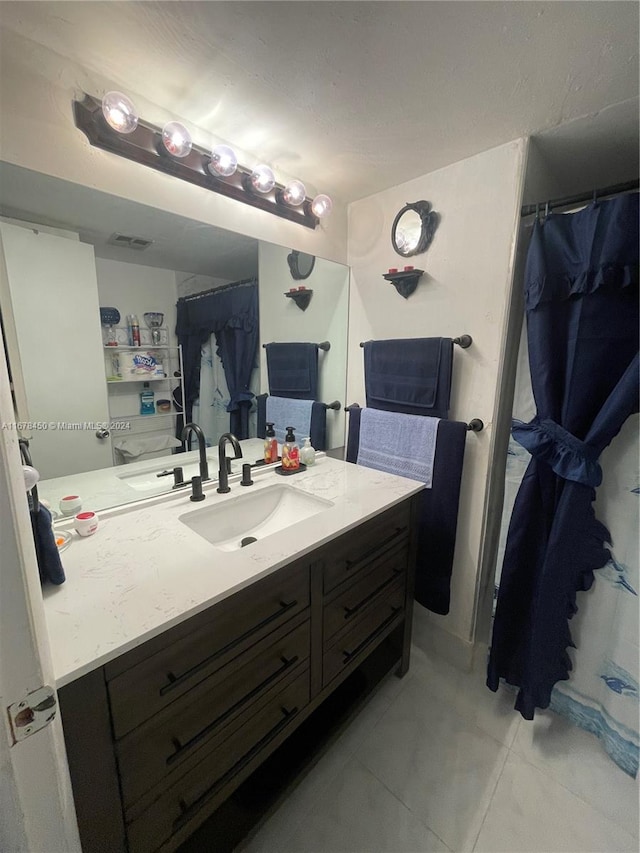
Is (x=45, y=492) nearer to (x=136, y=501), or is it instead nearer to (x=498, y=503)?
(x=136, y=501)

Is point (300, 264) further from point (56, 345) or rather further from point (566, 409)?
point (566, 409)

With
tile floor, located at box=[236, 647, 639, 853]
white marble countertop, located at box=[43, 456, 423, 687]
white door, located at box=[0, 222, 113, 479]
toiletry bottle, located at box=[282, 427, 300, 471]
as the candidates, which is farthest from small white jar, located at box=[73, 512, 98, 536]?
tile floor, located at box=[236, 647, 639, 853]

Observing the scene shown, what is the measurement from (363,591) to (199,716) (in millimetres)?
597

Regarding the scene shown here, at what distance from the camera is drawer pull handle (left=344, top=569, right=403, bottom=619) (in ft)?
3.81

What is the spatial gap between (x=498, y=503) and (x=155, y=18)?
73.7 inches

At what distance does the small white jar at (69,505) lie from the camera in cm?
104

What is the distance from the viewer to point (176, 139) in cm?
103

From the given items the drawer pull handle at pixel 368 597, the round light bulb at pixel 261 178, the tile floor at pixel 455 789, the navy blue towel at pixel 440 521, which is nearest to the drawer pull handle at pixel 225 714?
the drawer pull handle at pixel 368 597

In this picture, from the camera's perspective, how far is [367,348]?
1.64m

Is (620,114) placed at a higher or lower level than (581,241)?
higher

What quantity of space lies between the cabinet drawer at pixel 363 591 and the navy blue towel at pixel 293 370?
32.5 inches

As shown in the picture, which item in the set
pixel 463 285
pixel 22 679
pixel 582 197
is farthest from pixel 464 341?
pixel 22 679

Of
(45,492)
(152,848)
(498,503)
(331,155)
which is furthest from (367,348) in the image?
(152,848)

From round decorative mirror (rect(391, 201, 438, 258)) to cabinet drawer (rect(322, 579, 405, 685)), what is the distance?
4.57 feet
